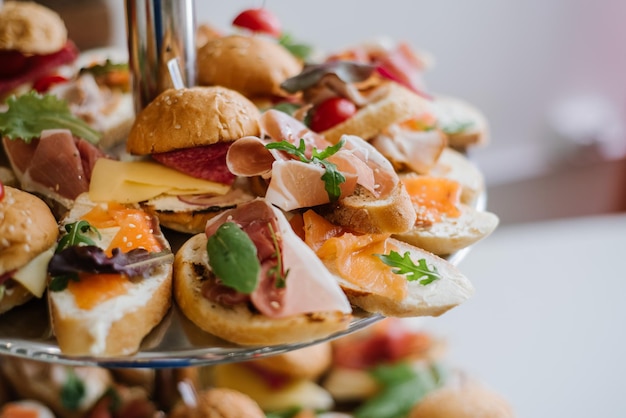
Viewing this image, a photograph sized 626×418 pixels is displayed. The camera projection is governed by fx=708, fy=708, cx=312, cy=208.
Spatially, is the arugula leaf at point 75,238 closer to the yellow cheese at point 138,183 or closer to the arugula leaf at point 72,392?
the yellow cheese at point 138,183

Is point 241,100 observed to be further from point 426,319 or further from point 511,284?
point 511,284

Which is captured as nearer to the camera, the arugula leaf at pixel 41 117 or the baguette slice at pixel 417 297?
the baguette slice at pixel 417 297

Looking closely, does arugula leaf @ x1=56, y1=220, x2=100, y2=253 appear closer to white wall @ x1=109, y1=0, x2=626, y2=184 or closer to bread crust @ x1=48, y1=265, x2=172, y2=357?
bread crust @ x1=48, y1=265, x2=172, y2=357

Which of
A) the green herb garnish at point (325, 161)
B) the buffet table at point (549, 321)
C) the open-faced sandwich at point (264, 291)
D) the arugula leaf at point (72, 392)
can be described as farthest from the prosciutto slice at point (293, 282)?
the buffet table at point (549, 321)

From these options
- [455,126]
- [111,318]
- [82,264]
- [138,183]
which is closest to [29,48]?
[138,183]

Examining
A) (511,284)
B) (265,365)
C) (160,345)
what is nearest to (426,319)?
(511,284)

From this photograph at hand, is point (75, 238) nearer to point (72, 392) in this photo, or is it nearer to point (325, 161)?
point (325, 161)
